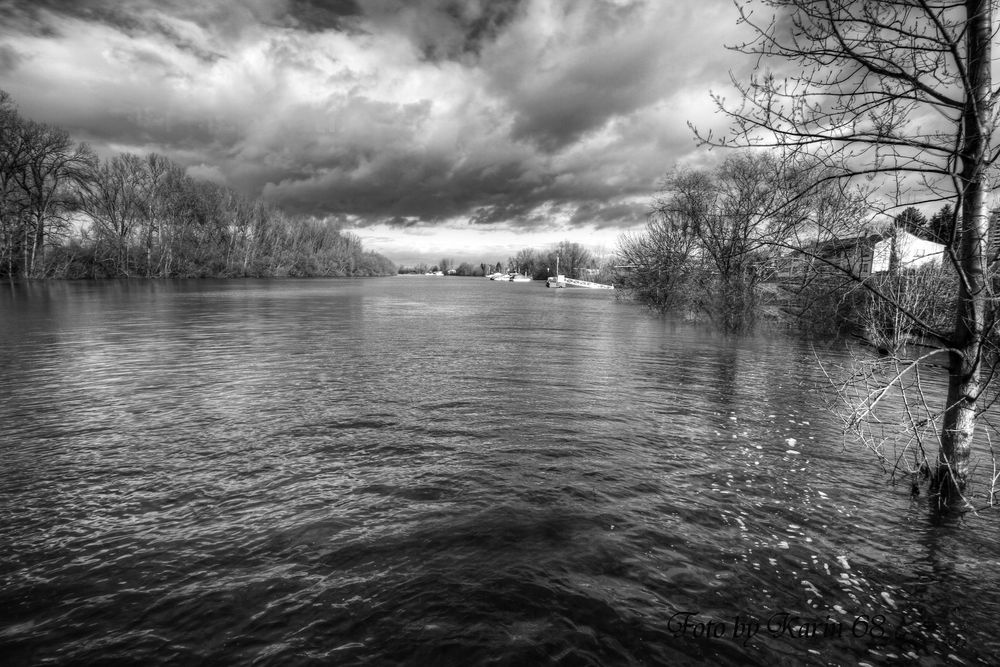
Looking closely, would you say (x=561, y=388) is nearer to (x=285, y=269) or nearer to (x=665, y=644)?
(x=665, y=644)

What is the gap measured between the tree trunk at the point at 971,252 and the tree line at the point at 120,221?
290 feet

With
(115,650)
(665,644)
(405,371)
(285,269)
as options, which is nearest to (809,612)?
(665,644)

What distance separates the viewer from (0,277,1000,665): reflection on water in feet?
14.3

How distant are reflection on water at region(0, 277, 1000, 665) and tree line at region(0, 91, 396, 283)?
74177 mm

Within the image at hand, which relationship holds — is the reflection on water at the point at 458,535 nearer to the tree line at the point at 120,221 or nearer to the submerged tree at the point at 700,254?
the submerged tree at the point at 700,254

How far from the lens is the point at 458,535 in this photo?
19.7ft

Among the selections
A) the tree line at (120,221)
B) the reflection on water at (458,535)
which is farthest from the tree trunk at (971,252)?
the tree line at (120,221)

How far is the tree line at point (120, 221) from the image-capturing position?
63062mm

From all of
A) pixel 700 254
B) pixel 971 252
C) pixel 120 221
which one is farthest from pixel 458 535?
pixel 120 221

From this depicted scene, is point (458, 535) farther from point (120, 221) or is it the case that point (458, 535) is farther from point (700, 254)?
point (120, 221)

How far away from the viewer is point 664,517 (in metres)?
6.64

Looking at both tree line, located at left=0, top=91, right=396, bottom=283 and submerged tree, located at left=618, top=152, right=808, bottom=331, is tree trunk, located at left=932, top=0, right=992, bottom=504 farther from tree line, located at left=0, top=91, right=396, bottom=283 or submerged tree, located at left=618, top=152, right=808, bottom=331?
tree line, located at left=0, top=91, right=396, bottom=283

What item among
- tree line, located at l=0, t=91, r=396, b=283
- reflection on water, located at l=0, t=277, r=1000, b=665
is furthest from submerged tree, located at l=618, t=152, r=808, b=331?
tree line, located at l=0, t=91, r=396, b=283

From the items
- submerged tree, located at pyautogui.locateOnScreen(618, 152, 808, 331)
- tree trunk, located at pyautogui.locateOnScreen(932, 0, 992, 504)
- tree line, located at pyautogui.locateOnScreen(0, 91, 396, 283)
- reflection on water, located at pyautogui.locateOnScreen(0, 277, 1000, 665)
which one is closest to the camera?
reflection on water, located at pyautogui.locateOnScreen(0, 277, 1000, 665)
